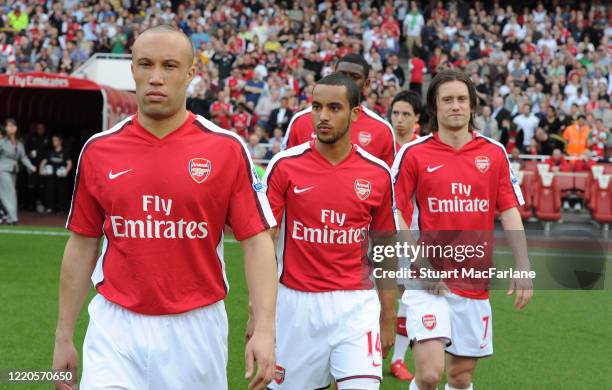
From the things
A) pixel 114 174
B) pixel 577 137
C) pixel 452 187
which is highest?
pixel 114 174

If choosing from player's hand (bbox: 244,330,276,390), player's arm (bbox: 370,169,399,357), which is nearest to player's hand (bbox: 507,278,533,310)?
player's arm (bbox: 370,169,399,357)

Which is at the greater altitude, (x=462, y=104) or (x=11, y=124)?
(x=462, y=104)

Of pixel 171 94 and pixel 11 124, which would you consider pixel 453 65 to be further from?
pixel 171 94

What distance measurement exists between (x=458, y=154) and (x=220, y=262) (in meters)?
2.74

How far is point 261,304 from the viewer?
3793mm

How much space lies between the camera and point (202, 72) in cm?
2477

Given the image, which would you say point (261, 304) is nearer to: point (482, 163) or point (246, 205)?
point (246, 205)

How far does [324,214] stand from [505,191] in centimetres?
166

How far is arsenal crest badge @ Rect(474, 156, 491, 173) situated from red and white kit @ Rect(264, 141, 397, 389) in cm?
106

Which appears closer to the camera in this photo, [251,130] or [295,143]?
[295,143]

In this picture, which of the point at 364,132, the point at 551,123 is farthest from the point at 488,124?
the point at 364,132

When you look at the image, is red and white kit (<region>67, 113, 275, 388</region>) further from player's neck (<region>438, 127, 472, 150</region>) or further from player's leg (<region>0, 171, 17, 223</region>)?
player's leg (<region>0, 171, 17, 223</region>)

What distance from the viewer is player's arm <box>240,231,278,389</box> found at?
3672 mm

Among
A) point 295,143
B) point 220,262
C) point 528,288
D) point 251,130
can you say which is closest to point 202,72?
point 251,130
